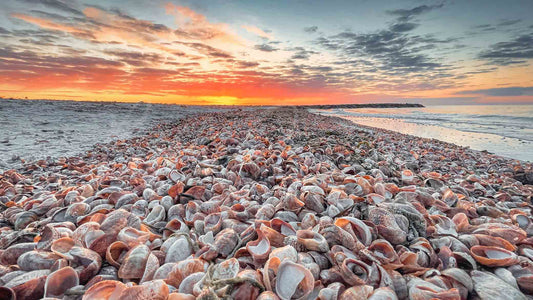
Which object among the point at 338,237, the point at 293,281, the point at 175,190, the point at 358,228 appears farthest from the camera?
the point at 175,190

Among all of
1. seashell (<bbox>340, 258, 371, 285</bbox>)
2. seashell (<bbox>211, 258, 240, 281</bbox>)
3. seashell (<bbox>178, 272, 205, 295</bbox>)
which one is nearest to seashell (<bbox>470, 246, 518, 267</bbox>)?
seashell (<bbox>340, 258, 371, 285</bbox>)

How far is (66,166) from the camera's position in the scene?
5398 millimetres

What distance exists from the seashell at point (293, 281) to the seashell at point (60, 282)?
1.20 m

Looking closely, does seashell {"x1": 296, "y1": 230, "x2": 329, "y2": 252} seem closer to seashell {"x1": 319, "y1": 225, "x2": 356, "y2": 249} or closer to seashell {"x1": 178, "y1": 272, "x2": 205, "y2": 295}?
seashell {"x1": 319, "y1": 225, "x2": 356, "y2": 249}

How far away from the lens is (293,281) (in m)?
1.49

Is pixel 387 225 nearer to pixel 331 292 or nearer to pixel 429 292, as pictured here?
pixel 429 292

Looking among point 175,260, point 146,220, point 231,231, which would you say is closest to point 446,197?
point 231,231

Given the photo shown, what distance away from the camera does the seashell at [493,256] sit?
5.52 ft

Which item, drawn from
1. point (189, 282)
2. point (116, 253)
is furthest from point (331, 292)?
point (116, 253)

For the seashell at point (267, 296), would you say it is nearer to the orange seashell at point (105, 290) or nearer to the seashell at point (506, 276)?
the orange seashell at point (105, 290)

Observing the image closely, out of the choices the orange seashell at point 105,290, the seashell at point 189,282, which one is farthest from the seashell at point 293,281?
the orange seashell at point 105,290

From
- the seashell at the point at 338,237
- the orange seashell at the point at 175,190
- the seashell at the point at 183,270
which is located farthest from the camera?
the orange seashell at the point at 175,190

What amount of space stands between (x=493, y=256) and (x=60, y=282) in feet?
8.97

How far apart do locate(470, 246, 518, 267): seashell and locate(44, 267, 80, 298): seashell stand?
2528mm
